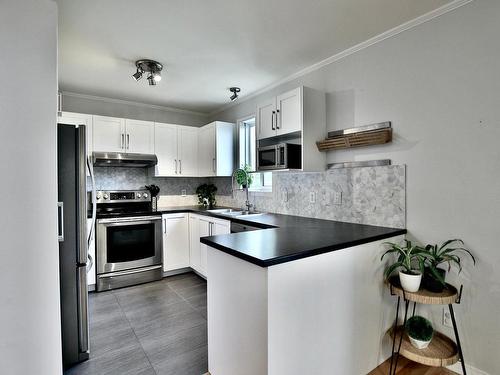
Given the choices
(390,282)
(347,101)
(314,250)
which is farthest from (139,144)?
(390,282)

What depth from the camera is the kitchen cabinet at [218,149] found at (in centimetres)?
390

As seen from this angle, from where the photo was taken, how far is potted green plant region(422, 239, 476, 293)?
1657 millimetres

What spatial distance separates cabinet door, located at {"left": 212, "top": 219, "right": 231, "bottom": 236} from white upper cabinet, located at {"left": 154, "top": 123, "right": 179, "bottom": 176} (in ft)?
4.35

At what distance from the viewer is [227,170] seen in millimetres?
3992

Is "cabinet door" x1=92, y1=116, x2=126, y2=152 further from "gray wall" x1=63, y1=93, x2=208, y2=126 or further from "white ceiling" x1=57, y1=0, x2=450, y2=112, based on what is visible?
"white ceiling" x1=57, y1=0, x2=450, y2=112

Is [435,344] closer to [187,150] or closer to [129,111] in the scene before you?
[187,150]

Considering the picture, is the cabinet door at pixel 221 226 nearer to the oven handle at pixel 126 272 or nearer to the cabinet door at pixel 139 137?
the oven handle at pixel 126 272

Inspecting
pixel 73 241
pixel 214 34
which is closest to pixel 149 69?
pixel 214 34

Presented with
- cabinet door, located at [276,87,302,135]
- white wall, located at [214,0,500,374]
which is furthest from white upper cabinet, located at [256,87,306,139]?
white wall, located at [214,0,500,374]

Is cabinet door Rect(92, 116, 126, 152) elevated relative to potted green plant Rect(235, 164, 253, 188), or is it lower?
elevated

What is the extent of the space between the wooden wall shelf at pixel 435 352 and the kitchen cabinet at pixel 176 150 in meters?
3.43

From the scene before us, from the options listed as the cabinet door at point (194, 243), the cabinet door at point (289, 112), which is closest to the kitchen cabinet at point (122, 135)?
the cabinet door at point (194, 243)

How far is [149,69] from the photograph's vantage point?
108 inches

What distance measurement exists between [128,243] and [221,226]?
1.31m
